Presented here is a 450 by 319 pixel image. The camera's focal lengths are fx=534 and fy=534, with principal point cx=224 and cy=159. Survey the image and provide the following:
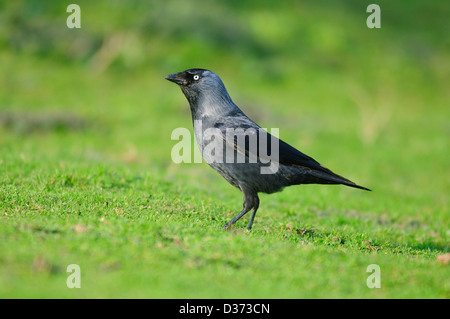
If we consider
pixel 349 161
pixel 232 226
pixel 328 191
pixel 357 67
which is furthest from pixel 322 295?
pixel 357 67

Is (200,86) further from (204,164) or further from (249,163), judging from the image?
(204,164)

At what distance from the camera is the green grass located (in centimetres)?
568

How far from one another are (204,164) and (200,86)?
7383 mm

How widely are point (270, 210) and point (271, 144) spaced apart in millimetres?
2255

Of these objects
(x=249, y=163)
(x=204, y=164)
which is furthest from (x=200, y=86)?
(x=204, y=164)

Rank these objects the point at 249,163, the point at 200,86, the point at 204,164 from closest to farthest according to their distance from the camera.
Answer: the point at 249,163, the point at 200,86, the point at 204,164

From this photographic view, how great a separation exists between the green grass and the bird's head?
1710 millimetres

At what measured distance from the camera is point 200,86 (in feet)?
27.5

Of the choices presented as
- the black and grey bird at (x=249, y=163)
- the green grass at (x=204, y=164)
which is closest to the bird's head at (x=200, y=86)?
the black and grey bird at (x=249, y=163)

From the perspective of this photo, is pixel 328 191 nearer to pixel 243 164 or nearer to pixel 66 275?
pixel 243 164

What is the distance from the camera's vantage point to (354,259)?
6336 millimetres

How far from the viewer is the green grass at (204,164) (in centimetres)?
568

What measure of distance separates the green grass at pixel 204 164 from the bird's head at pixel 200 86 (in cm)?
171

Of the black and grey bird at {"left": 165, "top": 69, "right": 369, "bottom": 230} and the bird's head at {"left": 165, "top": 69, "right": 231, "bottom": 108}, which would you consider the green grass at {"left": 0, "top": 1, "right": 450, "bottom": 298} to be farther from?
the bird's head at {"left": 165, "top": 69, "right": 231, "bottom": 108}
